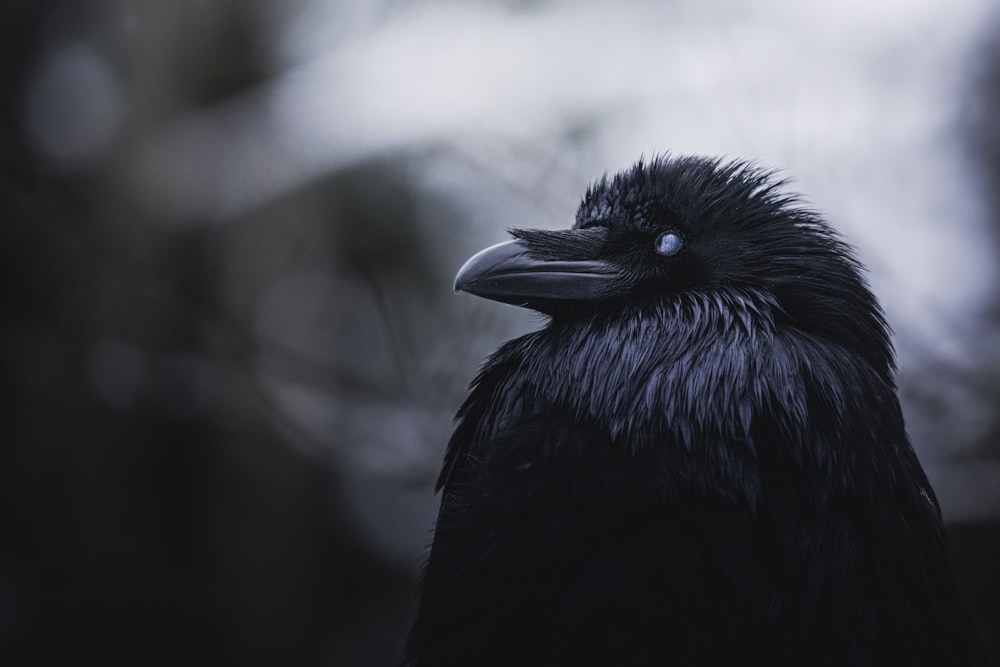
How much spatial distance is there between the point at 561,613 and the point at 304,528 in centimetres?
433

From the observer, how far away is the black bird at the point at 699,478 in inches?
64.9

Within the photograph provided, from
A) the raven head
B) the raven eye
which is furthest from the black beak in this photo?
the raven eye

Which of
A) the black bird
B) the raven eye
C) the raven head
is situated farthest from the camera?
the raven eye

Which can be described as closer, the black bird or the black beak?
the black bird

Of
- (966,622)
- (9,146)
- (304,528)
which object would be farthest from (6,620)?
(966,622)

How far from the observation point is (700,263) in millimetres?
2008

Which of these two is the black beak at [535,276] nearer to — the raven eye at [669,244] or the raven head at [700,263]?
the raven head at [700,263]

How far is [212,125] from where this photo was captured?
209 inches

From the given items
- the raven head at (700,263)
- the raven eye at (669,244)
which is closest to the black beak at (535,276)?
the raven head at (700,263)

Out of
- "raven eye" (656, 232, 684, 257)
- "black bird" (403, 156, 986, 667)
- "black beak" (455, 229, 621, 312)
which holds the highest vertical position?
"raven eye" (656, 232, 684, 257)

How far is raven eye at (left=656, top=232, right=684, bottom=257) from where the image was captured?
2.03 metres

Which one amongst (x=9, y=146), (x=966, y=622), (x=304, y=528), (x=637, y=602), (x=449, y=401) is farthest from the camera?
(x=304, y=528)

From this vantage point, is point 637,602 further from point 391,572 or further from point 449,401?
point 391,572

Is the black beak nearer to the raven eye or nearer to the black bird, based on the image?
the black bird
